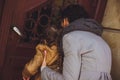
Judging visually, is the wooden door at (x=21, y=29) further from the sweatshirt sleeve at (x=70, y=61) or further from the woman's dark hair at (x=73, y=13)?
the sweatshirt sleeve at (x=70, y=61)

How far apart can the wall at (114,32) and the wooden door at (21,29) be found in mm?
711

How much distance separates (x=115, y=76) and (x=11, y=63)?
1611 mm

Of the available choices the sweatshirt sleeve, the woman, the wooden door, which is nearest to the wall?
the wooden door

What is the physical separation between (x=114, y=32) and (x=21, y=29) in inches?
56.9

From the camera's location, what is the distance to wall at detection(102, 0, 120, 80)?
531 cm

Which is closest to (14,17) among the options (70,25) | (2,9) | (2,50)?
(2,9)

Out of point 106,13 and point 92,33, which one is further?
point 106,13

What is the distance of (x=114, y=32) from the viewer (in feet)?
17.5

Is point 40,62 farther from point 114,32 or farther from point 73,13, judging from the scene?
point 114,32

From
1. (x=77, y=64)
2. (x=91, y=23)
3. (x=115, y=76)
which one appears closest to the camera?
(x=77, y=64)

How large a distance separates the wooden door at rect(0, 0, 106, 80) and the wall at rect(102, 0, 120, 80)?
0.71 meters

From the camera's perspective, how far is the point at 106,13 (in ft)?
17.6

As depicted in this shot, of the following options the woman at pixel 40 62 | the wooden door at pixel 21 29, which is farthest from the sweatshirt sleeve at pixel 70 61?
the wooden door at pixel 21 29

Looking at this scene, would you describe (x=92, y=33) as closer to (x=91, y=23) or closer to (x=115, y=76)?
(x=91, y=23)
